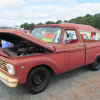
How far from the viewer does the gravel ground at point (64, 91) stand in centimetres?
262

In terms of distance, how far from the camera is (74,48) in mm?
3316

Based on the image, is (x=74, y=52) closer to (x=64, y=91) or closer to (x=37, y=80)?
(x=64, y=91)

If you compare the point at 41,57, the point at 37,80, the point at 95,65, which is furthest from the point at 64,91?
the point at 95,65

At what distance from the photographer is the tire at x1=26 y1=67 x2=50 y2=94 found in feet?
8.30

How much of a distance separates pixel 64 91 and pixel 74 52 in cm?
125

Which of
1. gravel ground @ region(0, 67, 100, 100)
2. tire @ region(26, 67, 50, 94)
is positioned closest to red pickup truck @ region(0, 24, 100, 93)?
tire @ region(26, 67, 50, 94)

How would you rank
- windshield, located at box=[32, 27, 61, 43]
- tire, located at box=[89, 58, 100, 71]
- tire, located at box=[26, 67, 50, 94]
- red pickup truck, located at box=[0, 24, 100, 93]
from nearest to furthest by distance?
red pickup truck, located at box=[0, 24, 100, 93] < tire, located at box=[26, 67, 50, 94] < windshield, located at box=[32, 27, 61, 43] < tire, located at box=[89, 58, 100, 71]

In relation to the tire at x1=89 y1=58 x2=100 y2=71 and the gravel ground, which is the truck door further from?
the tire at x1=89 y1=58 x2=100 y2=71

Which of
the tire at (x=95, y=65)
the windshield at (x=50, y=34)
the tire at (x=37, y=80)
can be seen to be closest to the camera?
the tire at (x=37, y=80)

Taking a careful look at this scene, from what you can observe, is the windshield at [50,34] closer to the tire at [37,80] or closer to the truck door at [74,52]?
the truck door at [74,52]

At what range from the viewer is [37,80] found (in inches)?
107

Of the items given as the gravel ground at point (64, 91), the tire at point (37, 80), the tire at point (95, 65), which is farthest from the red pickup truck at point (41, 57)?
the tire at point (95, 65)

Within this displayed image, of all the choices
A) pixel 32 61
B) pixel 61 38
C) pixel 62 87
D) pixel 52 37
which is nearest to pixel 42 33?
pixel 52 37

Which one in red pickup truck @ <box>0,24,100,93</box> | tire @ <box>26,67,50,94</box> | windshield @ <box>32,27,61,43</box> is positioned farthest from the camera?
windshield @ <box>32,27,61,43</box>
